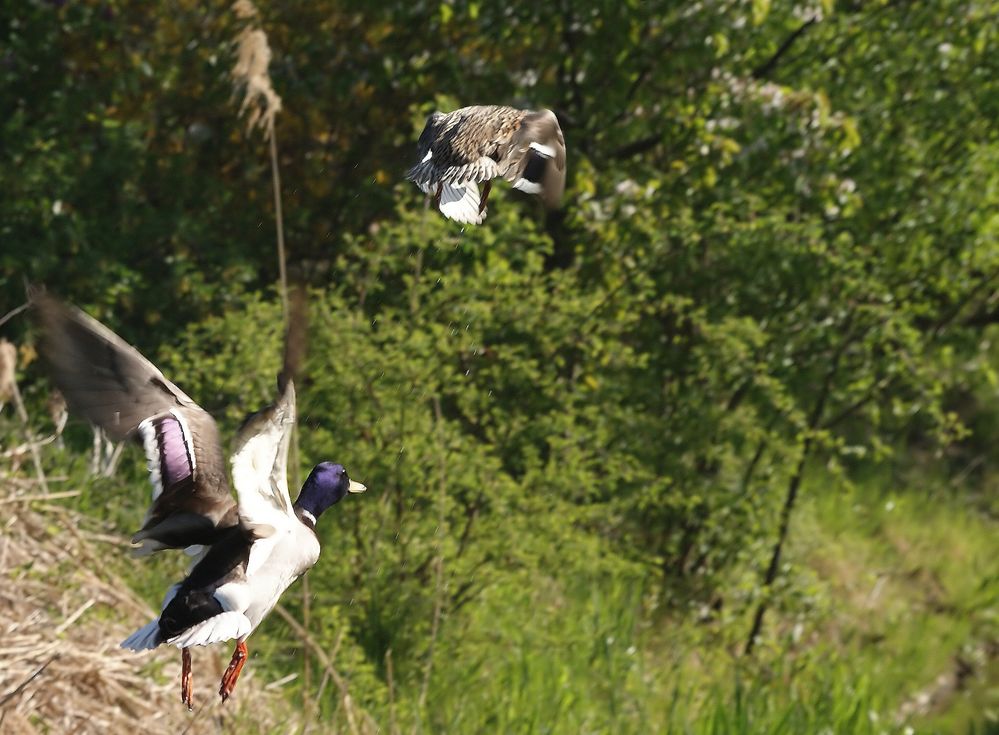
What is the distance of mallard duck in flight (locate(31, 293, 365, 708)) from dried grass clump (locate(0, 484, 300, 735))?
26.9 inches

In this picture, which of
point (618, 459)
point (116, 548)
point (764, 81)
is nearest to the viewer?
point (116, 548)

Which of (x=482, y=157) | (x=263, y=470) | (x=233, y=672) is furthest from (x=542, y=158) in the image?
(x=233, y=672)

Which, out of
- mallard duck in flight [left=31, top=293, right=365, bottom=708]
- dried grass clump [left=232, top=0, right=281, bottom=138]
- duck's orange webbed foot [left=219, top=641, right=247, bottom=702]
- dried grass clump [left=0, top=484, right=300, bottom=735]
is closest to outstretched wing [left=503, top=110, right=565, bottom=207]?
dried grass clump [left=232, top=0, right=281, bottom=138]

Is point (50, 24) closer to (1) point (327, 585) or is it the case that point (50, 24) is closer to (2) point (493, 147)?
(1) point (327, 585)

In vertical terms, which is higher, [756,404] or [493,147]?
[493,147]

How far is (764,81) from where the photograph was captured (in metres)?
8.29

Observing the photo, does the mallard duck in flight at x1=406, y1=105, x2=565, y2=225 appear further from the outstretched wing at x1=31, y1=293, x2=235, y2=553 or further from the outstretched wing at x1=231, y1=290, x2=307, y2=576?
the outstretched wing at x1=31, y1=293, x2=235, y2=553

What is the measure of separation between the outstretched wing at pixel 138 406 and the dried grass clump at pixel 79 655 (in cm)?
88

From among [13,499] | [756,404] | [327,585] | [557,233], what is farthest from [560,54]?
[13,499]

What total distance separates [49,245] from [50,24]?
127 centimetres

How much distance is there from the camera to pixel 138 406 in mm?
3748

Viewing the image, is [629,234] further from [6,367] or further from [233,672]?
[233,672]

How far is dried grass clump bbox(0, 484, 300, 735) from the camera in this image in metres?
4.49

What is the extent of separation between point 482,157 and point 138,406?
1.28 meters
